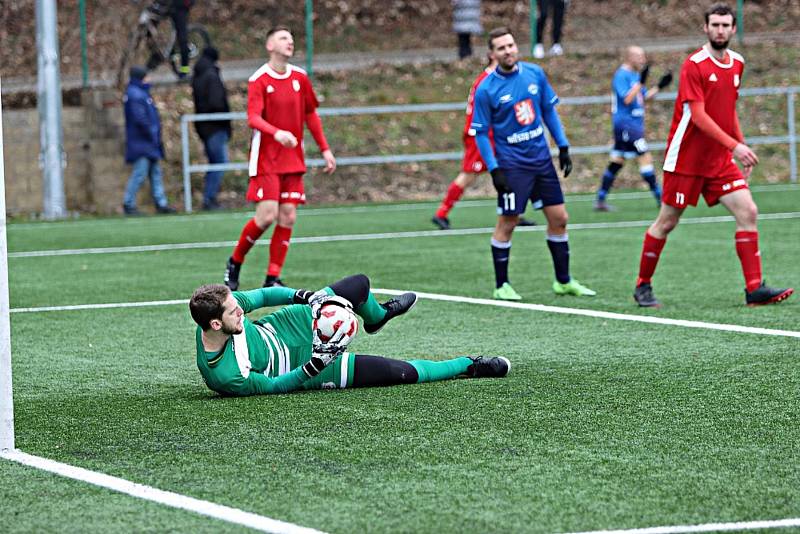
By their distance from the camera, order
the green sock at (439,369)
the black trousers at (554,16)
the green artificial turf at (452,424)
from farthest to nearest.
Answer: the black trousers at (554,16), the green sock at (439,369), the green artificial turf at (452,424)

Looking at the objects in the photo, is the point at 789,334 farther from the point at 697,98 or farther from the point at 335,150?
the point at 335,150

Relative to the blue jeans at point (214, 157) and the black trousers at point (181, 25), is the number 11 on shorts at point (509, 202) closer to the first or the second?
the blue jeans at point (214, 157)

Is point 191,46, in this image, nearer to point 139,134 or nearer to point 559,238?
point 139,134

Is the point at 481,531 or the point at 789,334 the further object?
the point at 789,334

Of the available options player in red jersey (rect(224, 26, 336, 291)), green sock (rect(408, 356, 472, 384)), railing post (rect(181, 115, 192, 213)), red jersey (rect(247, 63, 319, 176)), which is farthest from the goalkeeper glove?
railing post (rect(181, 115, 192, 213))

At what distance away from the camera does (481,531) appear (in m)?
4.32

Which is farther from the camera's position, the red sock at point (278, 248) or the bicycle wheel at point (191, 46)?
the bicycle wheel at point (191, 46)

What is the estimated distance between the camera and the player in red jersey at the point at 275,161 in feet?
37.8

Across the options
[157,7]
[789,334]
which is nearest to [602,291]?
[789,334]

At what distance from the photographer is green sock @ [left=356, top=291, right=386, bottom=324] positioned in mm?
7133

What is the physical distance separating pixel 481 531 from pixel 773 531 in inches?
33.5

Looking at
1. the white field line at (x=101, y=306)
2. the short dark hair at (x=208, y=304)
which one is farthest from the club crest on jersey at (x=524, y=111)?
the short dark hair at (x=208, y=304)

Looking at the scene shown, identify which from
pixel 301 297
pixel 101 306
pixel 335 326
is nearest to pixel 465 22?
pixel 101 306

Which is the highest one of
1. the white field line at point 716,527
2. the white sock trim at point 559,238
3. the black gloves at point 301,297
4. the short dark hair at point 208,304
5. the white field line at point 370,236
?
the short dark hair at point 208,304
